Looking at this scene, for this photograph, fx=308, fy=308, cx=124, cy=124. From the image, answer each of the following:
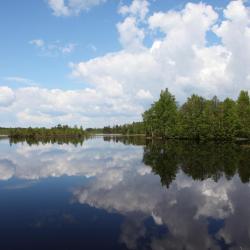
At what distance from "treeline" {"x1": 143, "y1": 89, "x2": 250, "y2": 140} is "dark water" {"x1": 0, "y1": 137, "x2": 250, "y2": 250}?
5763cm

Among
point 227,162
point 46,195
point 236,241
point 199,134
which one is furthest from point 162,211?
point 199,134

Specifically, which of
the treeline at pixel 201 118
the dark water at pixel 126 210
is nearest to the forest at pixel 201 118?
the treeline at pixel 201 118

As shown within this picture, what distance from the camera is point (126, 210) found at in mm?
20078

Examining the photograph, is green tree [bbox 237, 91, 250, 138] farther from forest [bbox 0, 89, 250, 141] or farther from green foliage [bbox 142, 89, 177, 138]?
green foliage [bbox 142, 89, 177, 138]

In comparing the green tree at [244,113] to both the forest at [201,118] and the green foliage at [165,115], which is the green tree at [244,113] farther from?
the green foliage at [165,115]

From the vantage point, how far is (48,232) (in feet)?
51.5

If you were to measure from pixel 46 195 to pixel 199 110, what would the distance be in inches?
3355

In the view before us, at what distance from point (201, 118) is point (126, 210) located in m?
80.4

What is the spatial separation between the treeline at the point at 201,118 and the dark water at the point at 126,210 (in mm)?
57627

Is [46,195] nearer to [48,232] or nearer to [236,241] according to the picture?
[48,232]

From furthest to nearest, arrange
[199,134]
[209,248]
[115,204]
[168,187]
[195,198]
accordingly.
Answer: [199,134], [168,187], [195,198], [115,204], [209,248]

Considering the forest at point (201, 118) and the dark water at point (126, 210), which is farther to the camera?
the forest at point (201, 118)

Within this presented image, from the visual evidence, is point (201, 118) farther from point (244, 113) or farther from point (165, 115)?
point (165, 115)

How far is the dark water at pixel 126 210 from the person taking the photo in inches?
574
